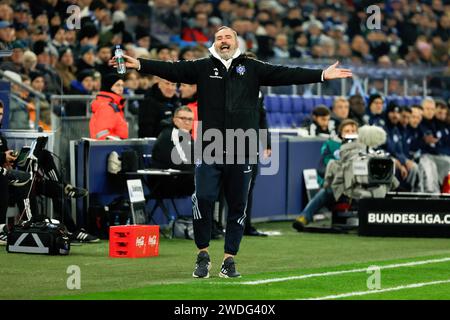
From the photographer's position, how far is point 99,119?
53.4ft

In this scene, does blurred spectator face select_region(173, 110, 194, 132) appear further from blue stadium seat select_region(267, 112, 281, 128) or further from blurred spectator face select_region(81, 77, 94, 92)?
blue stadium seat select_region(267, 112, 281, 128)

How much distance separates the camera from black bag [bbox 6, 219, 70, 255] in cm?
1355

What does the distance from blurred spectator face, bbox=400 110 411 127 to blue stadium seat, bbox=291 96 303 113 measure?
2.10 meters

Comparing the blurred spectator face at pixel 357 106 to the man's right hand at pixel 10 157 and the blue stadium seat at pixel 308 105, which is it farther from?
the man's right hand at pixel 10 157

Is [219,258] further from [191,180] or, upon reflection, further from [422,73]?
[422,73]

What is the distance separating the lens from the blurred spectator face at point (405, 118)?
834 inches

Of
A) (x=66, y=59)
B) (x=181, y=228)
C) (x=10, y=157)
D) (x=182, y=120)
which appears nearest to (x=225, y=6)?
(x=66, y=59)

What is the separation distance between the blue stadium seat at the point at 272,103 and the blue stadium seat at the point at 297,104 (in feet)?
1.16

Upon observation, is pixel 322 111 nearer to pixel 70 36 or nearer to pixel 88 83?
pixel 88 83

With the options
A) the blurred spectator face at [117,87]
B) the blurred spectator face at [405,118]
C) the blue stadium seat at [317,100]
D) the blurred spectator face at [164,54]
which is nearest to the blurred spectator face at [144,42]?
the blue stadium seat at [317,100]

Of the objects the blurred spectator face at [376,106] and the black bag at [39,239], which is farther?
the blurred spectator face at [376,106]

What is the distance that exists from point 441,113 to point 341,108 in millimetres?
2747

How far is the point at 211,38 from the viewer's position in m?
27.5

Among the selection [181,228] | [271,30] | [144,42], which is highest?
[271,30]
